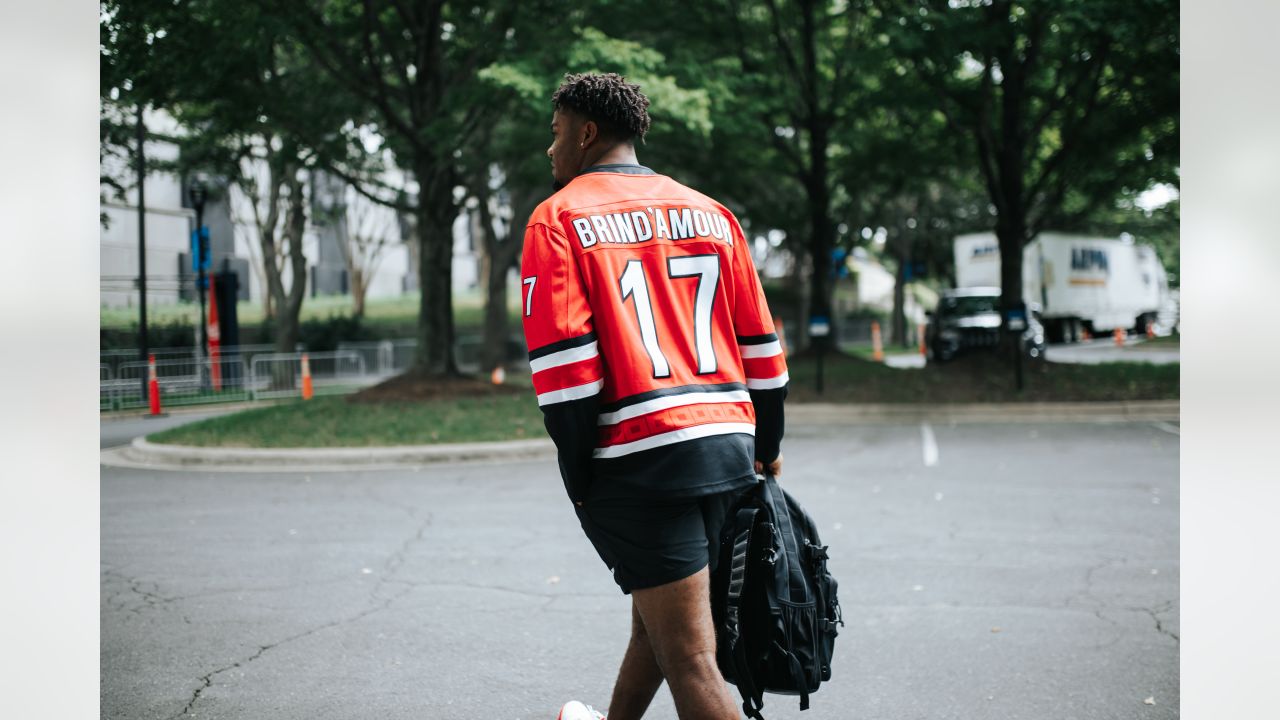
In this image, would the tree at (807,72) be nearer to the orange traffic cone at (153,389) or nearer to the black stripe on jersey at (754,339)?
the orange traffic cone at (153,389)

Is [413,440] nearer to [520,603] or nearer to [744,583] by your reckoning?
[520,603]

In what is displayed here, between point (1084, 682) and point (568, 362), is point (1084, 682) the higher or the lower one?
the lower one

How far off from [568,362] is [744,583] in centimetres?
79

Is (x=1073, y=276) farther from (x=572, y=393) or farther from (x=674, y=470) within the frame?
(x=572, y=393)

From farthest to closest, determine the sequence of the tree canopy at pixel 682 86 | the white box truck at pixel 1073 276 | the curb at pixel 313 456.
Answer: the white box truck at pixel 1073 276, the tree canopy at pixel 682 86, the curb at pixel 313 456

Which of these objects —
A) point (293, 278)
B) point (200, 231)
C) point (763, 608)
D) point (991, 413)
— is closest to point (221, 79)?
point (200, 231)

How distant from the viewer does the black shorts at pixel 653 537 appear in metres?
2.66

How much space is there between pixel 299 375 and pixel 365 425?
31.3 ft

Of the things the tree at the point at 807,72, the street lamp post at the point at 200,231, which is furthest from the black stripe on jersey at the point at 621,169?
the street lamp post at the point at 200,231

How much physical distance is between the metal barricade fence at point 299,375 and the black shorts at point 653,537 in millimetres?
18166

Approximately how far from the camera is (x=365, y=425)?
13.2 m

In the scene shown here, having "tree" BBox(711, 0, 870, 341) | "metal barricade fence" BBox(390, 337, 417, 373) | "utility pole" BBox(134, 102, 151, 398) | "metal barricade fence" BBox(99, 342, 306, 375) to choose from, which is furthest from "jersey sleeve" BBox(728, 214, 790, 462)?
"metal barricade fence" BBox(390, 337, 417, 373)
